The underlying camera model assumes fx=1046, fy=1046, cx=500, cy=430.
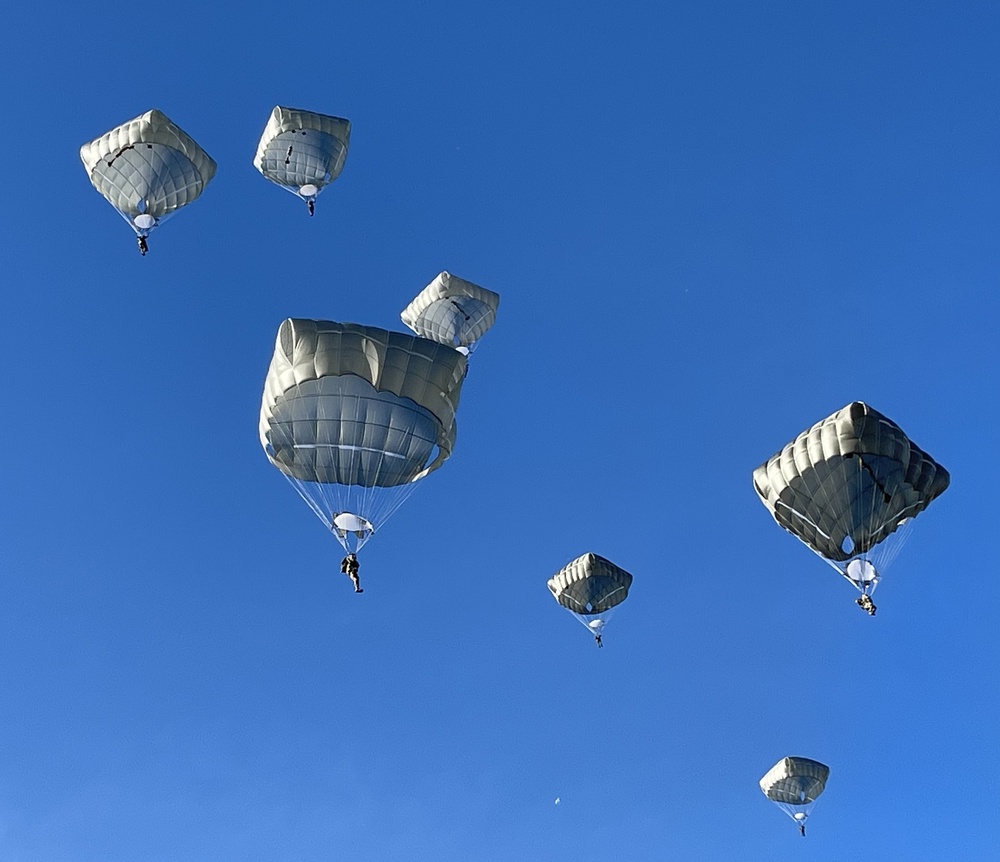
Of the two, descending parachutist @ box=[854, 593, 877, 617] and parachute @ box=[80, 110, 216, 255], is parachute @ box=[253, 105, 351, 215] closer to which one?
parachute @ box=[80, 110, 216, 255]

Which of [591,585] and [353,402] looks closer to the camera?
[353,402]

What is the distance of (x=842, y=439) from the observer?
3177 cm

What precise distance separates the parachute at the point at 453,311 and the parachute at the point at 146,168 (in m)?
10.9

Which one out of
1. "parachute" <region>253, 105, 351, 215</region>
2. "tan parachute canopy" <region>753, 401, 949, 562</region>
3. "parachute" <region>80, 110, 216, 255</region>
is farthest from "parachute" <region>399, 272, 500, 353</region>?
"tan parachute canopy" <region>753, 401, 949, 562</region>

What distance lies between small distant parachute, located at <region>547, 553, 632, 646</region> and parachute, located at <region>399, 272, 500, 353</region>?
11758 mm

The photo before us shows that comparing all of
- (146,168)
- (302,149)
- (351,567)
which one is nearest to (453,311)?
(302,149)

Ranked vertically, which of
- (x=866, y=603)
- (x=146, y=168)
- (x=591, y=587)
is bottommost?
(x=866, y=603)

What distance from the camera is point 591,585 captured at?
4966 cm

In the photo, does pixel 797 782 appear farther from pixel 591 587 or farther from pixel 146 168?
pixel 146 168

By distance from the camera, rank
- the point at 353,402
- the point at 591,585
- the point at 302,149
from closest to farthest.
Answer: the point at 353,402 → the point at 302,149 → the point at 591,585

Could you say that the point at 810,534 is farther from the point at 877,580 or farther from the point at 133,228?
the point at 133,228

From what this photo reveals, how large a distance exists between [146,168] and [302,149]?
7.24m

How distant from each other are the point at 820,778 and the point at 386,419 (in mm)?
35804

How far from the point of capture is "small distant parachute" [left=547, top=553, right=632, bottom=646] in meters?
49.6
